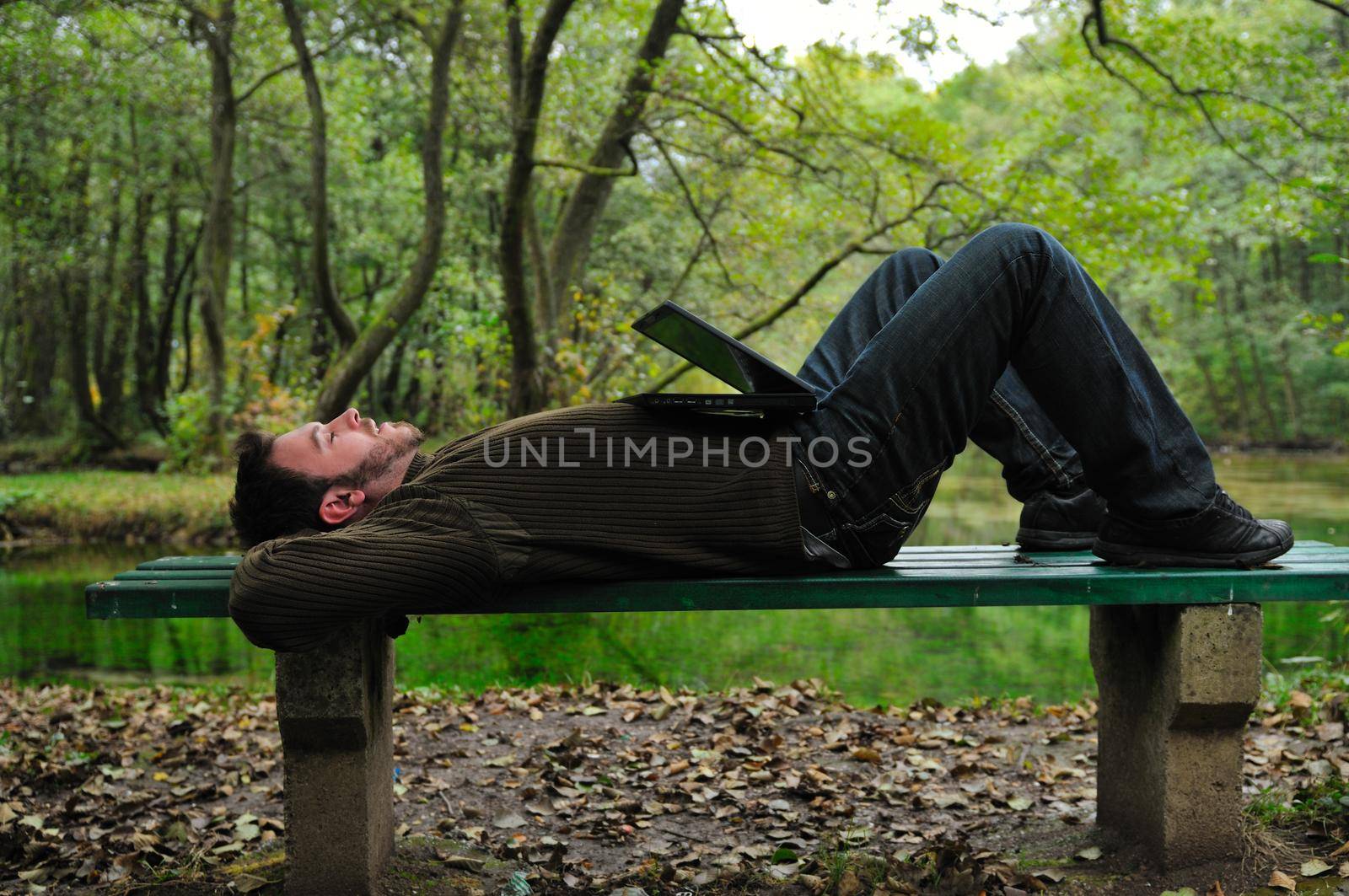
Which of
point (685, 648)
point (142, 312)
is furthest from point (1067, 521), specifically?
point (142, 312)

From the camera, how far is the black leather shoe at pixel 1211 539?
2734 mm

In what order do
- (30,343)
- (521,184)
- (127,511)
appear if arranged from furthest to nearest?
(30,343)
(127,511)
(521,184)

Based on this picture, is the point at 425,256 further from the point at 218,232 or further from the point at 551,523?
the point at 551,523

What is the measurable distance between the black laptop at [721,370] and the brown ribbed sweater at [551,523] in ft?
0.29

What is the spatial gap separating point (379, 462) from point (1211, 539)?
6.73 ft

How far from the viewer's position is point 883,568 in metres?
2.83

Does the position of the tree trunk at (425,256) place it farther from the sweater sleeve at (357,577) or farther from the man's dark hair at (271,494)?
the sweater sleeve at (357,577)

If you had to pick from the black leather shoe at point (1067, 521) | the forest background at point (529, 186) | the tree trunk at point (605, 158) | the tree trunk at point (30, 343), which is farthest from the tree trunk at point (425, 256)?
the tree trunk at point (30, 343)

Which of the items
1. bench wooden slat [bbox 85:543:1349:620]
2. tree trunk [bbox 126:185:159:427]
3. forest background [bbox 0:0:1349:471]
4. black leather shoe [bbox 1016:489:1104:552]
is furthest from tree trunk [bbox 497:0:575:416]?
tree trunk [bbox 126:185:159:427]

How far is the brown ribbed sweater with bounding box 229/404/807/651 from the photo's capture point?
2340 millimetres

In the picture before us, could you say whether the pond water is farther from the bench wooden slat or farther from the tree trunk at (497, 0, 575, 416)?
the bench wooden slat

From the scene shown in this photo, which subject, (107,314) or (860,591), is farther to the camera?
(107,314)

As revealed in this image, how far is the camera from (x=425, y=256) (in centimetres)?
1159

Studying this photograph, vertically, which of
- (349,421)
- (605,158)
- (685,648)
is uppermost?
(605,158)
